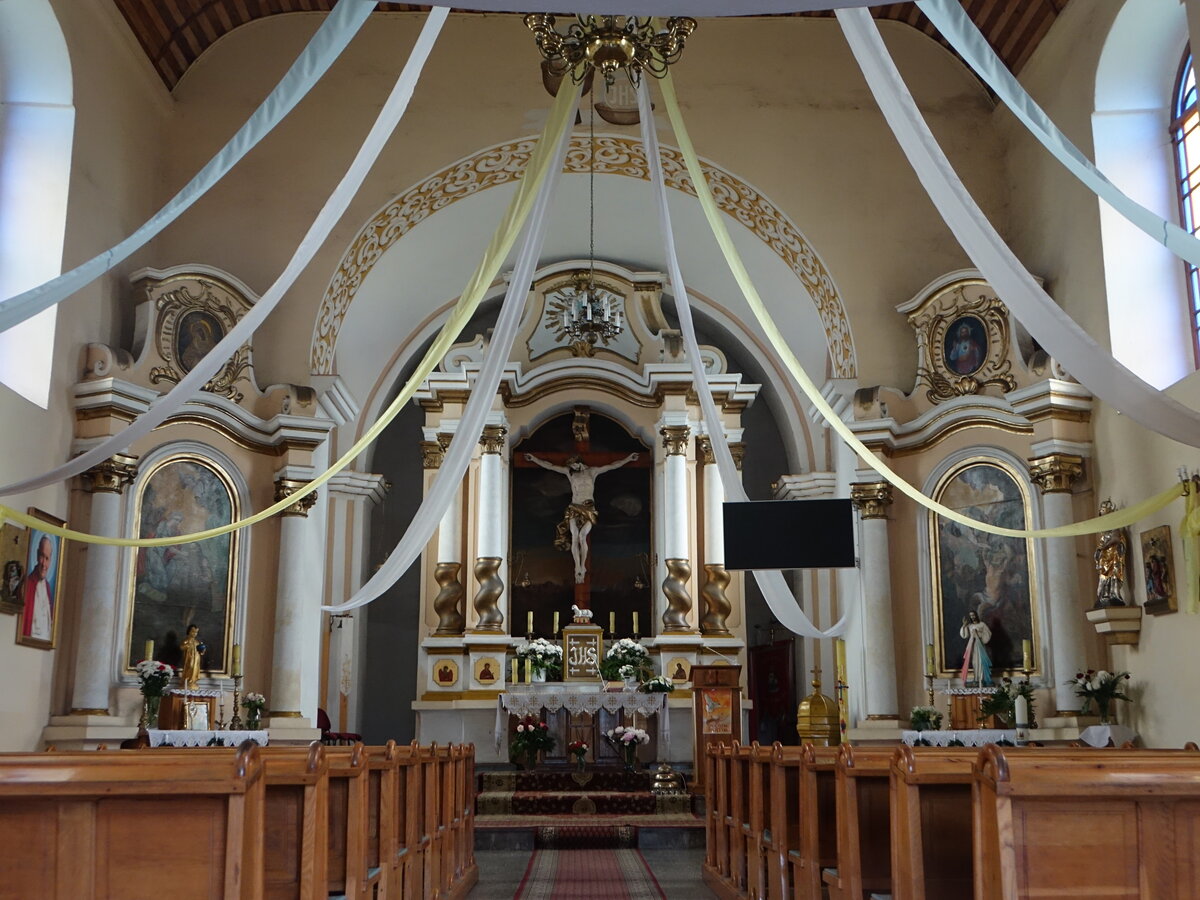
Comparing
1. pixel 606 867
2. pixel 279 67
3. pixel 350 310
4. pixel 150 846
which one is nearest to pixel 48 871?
pixel 150 846

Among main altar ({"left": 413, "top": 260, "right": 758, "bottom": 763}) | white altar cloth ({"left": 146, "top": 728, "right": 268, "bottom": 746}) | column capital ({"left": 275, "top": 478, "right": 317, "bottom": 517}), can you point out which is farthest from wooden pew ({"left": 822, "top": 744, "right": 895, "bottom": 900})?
main altar ({"left": 413, "top": 260, "right": 758, "bottom": 763})

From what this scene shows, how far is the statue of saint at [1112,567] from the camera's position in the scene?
1018cm

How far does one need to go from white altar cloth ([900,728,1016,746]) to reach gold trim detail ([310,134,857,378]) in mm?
4040

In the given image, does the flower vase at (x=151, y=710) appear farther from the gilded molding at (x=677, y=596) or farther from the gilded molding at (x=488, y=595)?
the gilded molding at (x=677, y=596)

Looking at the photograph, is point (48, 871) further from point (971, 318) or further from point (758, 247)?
point (758, 247)

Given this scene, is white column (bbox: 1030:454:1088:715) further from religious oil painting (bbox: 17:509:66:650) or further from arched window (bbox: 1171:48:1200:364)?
Answer: religious oil painting (bbox: 17:509:66:650)

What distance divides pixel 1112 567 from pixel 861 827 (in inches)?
231

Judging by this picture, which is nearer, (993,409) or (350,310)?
(993,409)

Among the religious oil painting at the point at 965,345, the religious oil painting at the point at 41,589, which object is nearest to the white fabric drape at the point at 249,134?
the religious oil painting at the point at 41,589

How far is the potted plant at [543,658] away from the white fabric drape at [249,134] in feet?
28.2

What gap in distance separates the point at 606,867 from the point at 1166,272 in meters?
6.80

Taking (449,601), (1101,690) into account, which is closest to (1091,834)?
(1101,690)

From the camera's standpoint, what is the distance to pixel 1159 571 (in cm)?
968

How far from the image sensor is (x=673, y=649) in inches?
570
